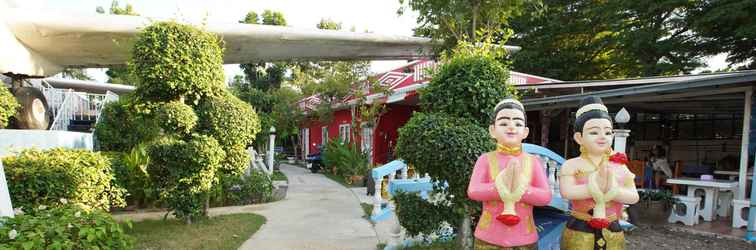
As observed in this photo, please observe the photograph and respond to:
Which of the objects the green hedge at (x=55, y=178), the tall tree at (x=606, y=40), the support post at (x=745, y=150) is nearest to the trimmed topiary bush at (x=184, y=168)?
the green hedge at (x=55, y=178)

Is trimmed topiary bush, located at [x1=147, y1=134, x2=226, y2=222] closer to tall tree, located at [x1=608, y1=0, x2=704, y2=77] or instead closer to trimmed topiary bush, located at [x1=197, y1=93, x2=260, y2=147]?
trimmed topiary bush, located at [x1=197, y1=93, x2=260, y2=147]

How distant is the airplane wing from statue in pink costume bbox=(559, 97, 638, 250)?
538 centimetres

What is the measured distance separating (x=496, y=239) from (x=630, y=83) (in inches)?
290

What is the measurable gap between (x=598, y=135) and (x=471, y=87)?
3.62 feet

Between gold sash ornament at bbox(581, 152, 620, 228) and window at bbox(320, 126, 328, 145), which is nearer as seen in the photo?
gold sash ornament at bbox(581, 152, 620, 228)

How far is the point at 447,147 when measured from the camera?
10.8 ft

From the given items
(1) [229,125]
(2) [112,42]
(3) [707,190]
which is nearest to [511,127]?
(1) [229,125]

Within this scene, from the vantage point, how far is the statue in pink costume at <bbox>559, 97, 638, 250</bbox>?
2535mm

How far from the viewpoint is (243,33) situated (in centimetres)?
819

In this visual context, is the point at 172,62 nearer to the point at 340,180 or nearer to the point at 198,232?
the point at 198,232

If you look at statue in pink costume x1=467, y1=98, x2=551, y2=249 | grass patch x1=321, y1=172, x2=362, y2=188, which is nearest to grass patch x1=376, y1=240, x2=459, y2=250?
statue in pink costume x1=467, y1=98, x2=551, y2=249

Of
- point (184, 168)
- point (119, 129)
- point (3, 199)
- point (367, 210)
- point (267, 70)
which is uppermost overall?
point (267, 70)

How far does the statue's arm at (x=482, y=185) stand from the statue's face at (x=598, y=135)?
0.65 meters

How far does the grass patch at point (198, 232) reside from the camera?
497 centimetres
